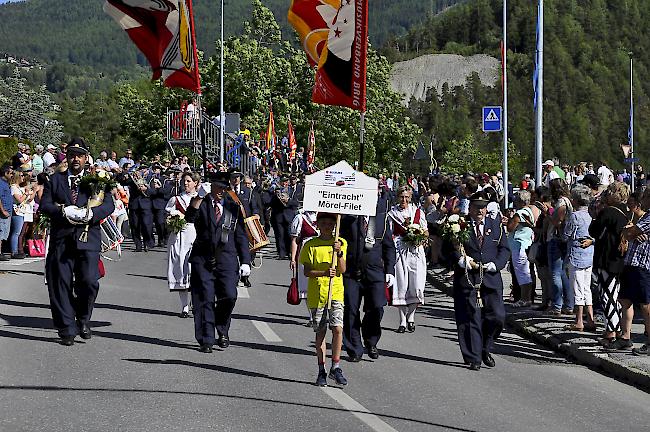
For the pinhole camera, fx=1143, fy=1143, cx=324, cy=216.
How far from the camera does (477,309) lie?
464 inches

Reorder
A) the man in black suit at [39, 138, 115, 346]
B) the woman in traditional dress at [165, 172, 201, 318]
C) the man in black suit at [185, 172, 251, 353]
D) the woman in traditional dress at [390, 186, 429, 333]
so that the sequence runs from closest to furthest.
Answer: the man in black suit at [185, 172, 251, 353] < the man in black suit at [39, 138, 115, 346] < the woman in traditional dress at [390, 186, 429, 333] < the woman in traditional dress at [165, 172, 201, 318]

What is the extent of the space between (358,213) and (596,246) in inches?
133

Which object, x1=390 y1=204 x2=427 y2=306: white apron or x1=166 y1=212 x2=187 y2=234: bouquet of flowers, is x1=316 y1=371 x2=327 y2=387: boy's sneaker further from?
x1=166 y1=212 x2=187 y2=234: bouquet of flowers

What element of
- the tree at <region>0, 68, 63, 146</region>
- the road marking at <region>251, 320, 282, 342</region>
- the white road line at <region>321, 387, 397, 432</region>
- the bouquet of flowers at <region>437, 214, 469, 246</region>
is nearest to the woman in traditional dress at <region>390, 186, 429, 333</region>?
the road marking at <region>251, 320, 282, 342</region>

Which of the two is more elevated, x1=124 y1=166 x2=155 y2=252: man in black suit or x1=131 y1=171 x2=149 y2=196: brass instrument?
x1=131 y1=171 x2=149 y2=196: brass instrument

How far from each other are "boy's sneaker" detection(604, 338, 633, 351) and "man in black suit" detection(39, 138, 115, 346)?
5.66 m

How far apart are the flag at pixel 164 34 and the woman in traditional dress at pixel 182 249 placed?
4.50ft

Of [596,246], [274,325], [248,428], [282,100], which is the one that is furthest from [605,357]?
[282,100]

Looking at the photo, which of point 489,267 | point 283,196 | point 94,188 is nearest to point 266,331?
point 94,188

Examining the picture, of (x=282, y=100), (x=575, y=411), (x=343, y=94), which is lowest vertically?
(x=575, y=411)

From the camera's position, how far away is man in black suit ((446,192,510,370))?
1175cm

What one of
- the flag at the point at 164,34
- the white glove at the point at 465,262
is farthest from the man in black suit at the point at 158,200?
the white glove at the point at 465,262

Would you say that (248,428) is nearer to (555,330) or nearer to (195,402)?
(195,402)

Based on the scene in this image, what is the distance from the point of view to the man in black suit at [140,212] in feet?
91.2
